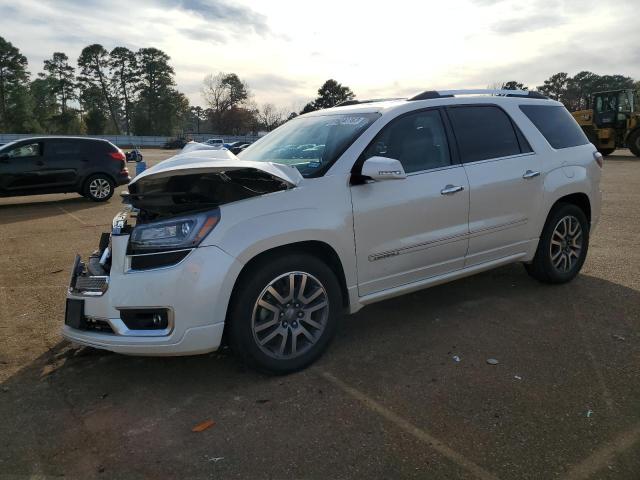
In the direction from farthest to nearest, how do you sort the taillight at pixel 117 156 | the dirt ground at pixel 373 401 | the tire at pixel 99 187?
the taillight at pixel 117 156 < the tire at pixel 99 187 < the dirt ground at pixel 373 401

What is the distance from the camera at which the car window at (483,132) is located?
13.8 ft

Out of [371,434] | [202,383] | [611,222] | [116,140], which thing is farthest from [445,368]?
[116,140]

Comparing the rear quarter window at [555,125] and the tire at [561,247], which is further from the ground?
the rear quarter window at [555,125]

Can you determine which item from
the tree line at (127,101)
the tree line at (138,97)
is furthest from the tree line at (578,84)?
the tree line at (127,101)

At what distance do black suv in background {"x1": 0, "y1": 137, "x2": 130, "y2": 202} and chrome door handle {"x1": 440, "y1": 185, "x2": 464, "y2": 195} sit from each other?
436 inches

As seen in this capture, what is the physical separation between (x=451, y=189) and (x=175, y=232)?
6.92ft

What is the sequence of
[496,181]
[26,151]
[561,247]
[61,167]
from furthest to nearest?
[61,167]
[26,151]
[561,247]
[496,181]

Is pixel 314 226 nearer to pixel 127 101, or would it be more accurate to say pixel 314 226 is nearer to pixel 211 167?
pixel 211 167

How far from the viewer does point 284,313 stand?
131 inches

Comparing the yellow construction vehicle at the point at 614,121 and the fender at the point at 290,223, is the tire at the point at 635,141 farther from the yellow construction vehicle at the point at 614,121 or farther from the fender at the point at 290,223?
the fender at the point at 290,223

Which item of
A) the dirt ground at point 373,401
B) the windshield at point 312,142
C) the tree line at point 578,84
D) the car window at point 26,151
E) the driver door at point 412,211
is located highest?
the tree line at point 578,84

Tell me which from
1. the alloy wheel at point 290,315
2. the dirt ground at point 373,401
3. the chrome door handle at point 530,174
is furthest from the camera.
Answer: the chrome door handle at point 530,174

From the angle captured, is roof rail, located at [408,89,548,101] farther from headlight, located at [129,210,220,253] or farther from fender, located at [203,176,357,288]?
headlight, located at [129,210,220,253]

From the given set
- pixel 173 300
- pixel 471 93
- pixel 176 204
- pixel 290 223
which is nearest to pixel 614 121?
pixel 471 93
